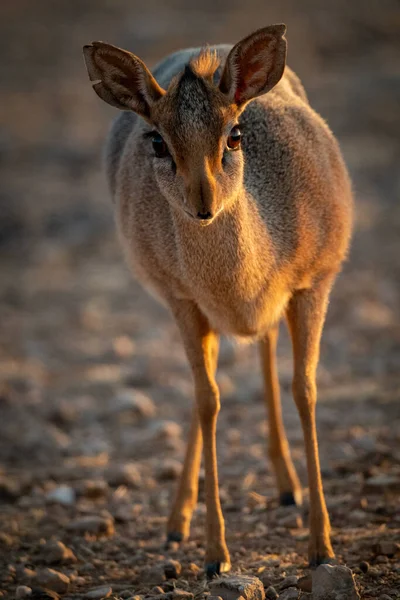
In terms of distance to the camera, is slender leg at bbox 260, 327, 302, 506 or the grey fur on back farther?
slender leg at bbox 260, 327, 302, 506

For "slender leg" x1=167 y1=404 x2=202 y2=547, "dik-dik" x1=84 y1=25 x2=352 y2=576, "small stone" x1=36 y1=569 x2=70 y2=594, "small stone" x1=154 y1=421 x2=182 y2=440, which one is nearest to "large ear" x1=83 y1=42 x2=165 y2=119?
"dik-dik" x1=84 y1=25 x2=352 y2=576

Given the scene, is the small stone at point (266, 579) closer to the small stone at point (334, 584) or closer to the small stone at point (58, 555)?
the small stone at point (334, 584)

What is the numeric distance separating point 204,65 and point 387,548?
290 centimetres

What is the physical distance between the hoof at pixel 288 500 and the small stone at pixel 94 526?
1.20 m

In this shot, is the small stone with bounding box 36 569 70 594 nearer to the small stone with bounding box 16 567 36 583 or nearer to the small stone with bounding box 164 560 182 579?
the small stone with bounding box 16 567 36 583

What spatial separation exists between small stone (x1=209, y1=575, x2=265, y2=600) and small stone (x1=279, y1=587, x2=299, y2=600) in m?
0.10

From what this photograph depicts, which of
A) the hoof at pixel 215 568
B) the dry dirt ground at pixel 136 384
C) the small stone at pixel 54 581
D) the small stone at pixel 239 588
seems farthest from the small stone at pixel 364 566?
the small stone at pixel 54 581

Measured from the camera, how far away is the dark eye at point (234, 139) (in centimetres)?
527

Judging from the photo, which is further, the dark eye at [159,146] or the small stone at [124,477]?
the small stone at [124,477]

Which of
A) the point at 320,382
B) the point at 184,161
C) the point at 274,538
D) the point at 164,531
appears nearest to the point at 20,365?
the point at 320,382

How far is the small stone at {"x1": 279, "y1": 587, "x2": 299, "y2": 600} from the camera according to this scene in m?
4.91

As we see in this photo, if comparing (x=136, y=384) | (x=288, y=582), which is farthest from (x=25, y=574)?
(x=136, y=384)

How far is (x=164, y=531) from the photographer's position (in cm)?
661

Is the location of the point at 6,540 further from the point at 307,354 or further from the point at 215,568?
the point at 307,354
